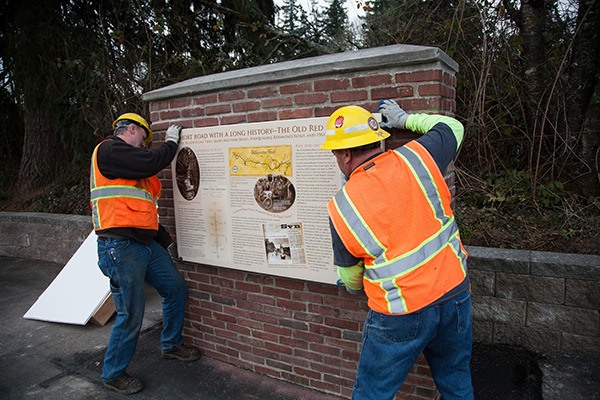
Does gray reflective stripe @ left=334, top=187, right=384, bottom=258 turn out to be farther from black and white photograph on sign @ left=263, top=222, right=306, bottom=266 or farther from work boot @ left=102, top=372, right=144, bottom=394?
work boot @ left=102, top=372, right=144, bottom=394

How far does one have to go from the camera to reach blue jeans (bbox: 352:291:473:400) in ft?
6.96

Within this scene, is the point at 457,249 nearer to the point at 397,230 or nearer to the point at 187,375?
the point at 397,230

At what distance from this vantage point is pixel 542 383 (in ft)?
10.7

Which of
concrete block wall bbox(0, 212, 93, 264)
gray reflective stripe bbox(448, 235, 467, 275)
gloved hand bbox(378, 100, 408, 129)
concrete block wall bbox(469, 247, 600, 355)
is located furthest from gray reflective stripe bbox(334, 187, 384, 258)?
concrete block wall bbox(0, 212, 93, 264)

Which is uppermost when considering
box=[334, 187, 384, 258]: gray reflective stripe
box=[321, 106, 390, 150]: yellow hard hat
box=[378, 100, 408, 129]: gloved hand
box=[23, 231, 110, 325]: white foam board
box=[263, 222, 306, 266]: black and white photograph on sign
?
box=[378, 100, 408, 129]: gloved hand

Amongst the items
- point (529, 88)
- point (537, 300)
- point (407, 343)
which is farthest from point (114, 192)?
point (529, 88)

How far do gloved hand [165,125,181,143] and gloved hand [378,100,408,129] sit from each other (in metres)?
1.74

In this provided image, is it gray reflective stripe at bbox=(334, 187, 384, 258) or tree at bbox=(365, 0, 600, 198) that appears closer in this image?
gray reflective stripe at bbox=(334, 187, 384, 258)

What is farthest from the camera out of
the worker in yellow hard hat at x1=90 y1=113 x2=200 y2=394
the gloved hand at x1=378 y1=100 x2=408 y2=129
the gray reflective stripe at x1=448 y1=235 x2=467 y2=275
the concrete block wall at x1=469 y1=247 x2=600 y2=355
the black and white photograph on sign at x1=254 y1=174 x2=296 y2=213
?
the concrete block wall at x1=469 y1=247 x2=600 y2=355

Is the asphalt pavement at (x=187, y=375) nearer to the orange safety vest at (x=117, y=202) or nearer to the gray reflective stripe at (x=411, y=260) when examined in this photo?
the orange safety vest at (x=117, y=202)

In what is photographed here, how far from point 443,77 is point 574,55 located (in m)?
3.56

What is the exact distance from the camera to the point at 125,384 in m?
3.34

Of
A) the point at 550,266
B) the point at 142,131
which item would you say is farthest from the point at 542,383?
the point at 142,131

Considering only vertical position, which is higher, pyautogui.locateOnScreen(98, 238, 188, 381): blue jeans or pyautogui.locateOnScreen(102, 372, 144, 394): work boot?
pyautogui.locateOnScreen(98, 238, 188, 381): blue jeans
